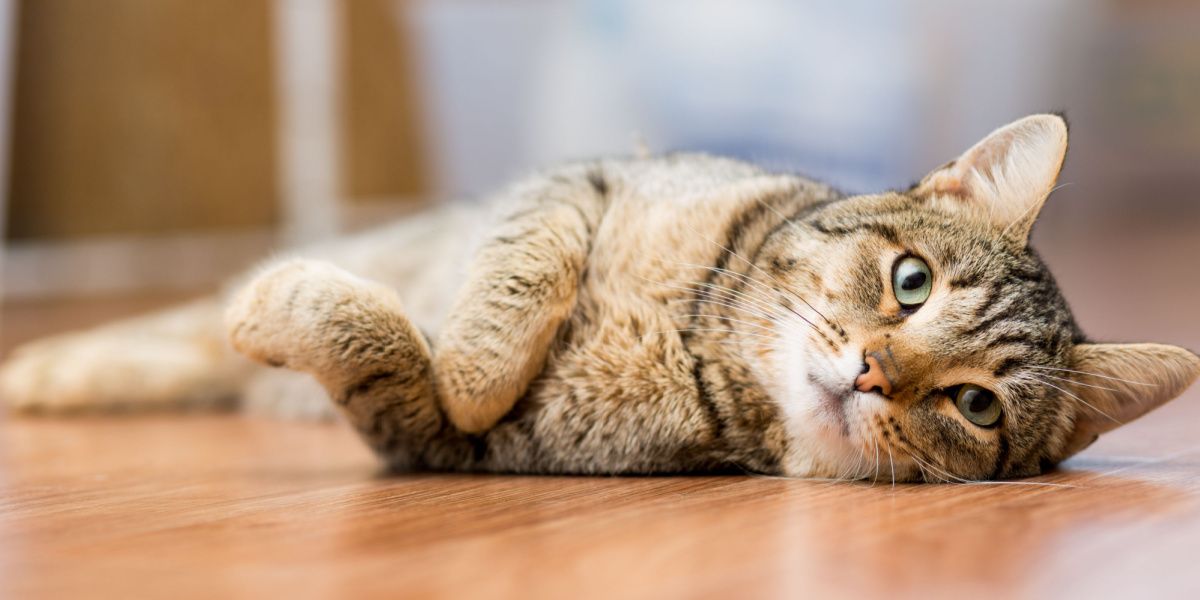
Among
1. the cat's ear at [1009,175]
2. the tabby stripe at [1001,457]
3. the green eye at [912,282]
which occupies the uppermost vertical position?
the cat's ear at [1009,175]

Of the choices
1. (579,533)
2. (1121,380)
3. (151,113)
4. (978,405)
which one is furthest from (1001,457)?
(151,113)

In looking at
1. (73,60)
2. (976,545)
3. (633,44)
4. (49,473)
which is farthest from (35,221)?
(976,545)

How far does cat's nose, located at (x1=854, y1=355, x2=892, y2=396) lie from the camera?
1405 mm

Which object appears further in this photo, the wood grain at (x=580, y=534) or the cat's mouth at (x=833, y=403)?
the cat's mouth at (x=833, y=403)

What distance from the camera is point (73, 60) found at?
17.4 feet

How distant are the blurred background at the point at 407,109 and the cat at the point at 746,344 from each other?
2.69m

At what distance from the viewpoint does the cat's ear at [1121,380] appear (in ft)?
4.90

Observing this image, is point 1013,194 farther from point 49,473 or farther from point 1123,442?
point 49,473

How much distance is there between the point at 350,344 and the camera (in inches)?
60.2

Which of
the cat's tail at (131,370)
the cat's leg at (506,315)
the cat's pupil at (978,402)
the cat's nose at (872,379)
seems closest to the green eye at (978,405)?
the cat's pupil at (978,402)

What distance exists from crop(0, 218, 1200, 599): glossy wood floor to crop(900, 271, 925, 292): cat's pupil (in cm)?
26

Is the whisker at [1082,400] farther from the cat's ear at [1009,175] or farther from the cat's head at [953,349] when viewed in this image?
the cat's ear at [1009,175]

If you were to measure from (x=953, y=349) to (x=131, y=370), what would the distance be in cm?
177

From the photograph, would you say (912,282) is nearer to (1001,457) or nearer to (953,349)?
(953,349)
